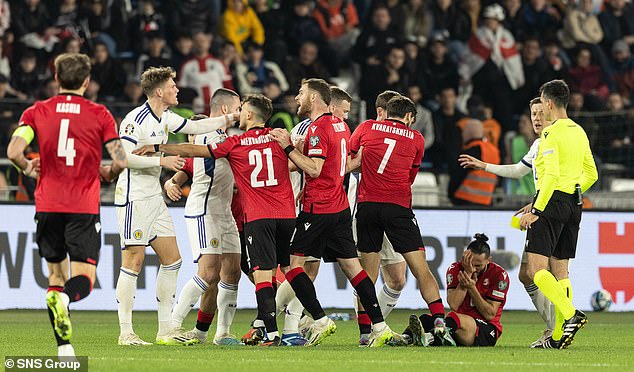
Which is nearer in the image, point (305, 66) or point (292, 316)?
point (292, 316)

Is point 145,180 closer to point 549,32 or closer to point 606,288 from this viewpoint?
point 606,288

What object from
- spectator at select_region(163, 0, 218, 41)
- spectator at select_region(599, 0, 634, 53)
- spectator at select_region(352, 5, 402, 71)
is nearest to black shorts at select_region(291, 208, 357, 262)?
spectator at select_region(352, 5, 402, 71)

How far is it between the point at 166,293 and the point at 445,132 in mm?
8636

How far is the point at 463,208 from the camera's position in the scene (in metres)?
15.9

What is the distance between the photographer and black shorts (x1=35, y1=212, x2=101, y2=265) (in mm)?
8391

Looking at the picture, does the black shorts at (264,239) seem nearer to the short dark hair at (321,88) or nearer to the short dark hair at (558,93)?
the short dark hair at (321,88)

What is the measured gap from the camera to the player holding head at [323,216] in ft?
34.3

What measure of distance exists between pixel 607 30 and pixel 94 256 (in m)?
15.3

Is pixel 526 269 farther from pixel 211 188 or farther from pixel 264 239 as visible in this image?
pixel 211 188

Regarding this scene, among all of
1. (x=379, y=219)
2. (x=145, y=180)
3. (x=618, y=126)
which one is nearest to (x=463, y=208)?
(x=618, y=126)

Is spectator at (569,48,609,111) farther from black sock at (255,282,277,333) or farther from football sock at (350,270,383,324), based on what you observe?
black sock at (255,282,277,333)

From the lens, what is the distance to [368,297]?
10.5m

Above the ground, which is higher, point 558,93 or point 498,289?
point 558,93

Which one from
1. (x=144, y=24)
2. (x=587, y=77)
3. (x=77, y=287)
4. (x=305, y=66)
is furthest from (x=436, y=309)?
(x=587, y=77)
